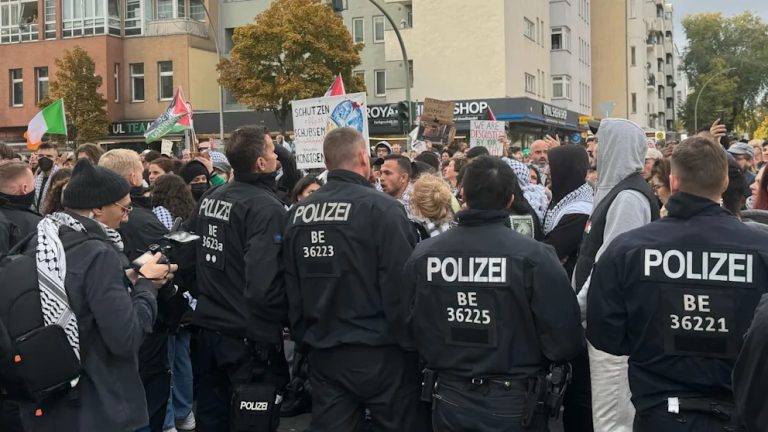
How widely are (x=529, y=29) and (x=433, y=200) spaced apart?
131ft

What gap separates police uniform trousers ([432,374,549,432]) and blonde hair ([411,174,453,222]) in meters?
2.51

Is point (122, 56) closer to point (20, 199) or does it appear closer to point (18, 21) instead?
point (18, 21)

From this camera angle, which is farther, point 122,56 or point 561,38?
point 561,38

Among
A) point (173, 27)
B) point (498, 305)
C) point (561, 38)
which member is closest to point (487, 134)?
point (498, 305)

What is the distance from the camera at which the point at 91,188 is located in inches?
165

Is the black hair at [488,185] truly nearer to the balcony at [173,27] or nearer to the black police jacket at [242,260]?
the black police jacket at [242,260]

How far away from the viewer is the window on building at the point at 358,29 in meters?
44.3

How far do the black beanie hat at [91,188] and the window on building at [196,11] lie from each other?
43.3 meters

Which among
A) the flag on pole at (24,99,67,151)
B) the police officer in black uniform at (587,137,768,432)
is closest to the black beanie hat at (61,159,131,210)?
the police officer in black uniform at (587,137,768,432)

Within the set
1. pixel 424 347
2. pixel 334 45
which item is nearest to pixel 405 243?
pixel 424 347

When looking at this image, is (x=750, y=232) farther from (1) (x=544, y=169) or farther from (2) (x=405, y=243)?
(1) (x=544, y=169)

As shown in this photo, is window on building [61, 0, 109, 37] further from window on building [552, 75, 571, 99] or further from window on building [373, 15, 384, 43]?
window on building [552, 75, 571, 99]

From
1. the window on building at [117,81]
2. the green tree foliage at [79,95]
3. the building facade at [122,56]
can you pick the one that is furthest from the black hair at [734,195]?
the window on building at [117,81]

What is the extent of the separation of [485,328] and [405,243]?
2.54ft
